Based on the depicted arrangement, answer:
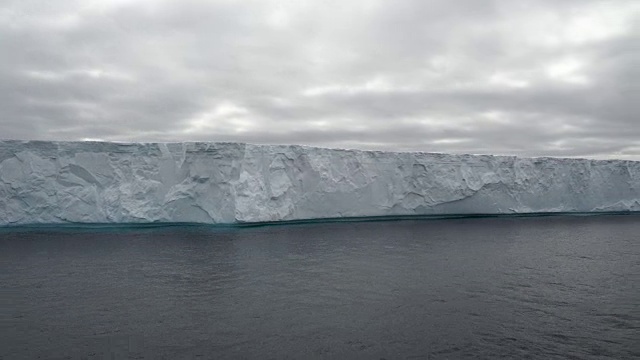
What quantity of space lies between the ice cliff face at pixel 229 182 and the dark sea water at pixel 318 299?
9.41 feet

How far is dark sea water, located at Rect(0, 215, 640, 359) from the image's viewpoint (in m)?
4.66

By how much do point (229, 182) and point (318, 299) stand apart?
9.10 m

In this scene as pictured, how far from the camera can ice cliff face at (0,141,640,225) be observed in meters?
14.3

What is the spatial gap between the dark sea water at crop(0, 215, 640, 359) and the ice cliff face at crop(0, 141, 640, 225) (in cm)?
287

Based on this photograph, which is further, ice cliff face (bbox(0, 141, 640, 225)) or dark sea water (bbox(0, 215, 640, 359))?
ice cliff face (bbox(0, 141, 640, 225))

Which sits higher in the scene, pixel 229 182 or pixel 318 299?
pixel 229 182

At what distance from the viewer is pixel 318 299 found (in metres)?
6.35

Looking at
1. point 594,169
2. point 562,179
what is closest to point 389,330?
point 562,179

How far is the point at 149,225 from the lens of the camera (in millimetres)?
15430

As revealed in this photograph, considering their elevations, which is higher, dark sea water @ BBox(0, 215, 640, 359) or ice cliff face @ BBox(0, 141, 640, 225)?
ice cliff face @ BBox(0, 141, 640, 225)

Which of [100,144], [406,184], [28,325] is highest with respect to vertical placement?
[100,144]

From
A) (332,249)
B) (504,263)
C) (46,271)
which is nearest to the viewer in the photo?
(46,271)

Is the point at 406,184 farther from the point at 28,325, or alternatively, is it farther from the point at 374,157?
the point at 28,325

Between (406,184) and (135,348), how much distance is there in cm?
1407
